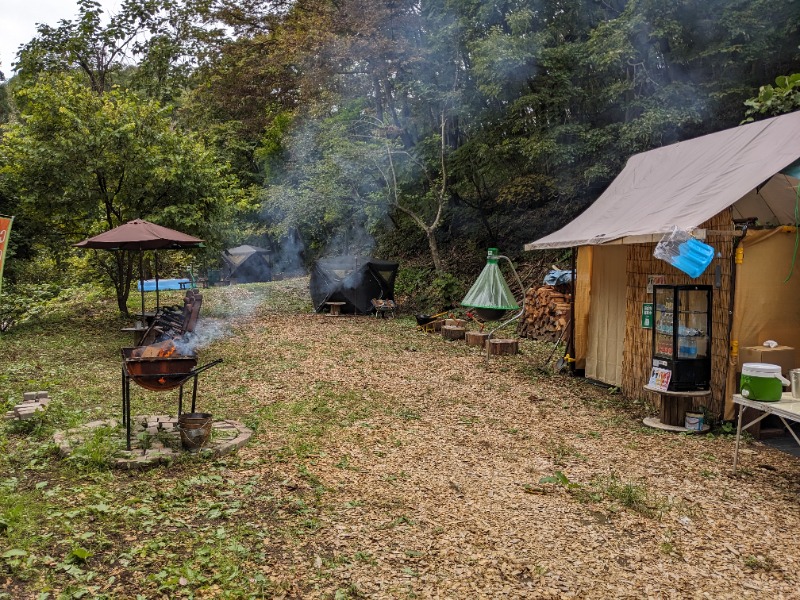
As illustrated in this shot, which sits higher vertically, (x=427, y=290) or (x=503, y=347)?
(x=427, y=290)

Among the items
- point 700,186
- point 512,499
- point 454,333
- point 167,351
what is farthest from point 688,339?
point 454,333

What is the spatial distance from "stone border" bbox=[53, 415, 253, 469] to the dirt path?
233 millimetres

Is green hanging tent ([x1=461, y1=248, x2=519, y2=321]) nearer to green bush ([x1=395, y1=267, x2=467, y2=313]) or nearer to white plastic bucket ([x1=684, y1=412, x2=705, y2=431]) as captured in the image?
white plastic bucket ([x1=684, y1=412, x2=705, y2=431])

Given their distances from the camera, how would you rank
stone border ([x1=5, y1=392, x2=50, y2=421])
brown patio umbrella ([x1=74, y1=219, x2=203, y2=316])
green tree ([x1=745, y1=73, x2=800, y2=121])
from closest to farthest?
stone border ([x1=5, y1=392, x2=50, y2=421]) → green tree ([x1=745, y1=73, x2=800, y2=121]) → brown patio umbrella ([x1=74, y1=219, x2=203, y2=316])

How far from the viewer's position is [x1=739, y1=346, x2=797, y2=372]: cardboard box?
5.84 metres

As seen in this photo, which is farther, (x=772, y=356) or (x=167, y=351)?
(x=772, y=356)

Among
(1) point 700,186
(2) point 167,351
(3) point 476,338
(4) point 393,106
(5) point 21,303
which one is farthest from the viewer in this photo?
(4) point 393,106

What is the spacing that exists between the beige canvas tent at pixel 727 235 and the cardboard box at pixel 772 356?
9cm

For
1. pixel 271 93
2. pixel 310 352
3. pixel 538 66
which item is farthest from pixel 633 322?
pixel 271 93

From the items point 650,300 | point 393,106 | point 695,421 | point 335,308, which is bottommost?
point 695,421

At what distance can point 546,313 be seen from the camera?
11.8 metres

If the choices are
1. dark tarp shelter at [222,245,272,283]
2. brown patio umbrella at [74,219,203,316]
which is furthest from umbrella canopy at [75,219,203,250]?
dark tarp shelter at [222,245,272,283]

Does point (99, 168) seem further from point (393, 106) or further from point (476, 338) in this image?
point (393, 106)

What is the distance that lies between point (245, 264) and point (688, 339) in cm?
2301
